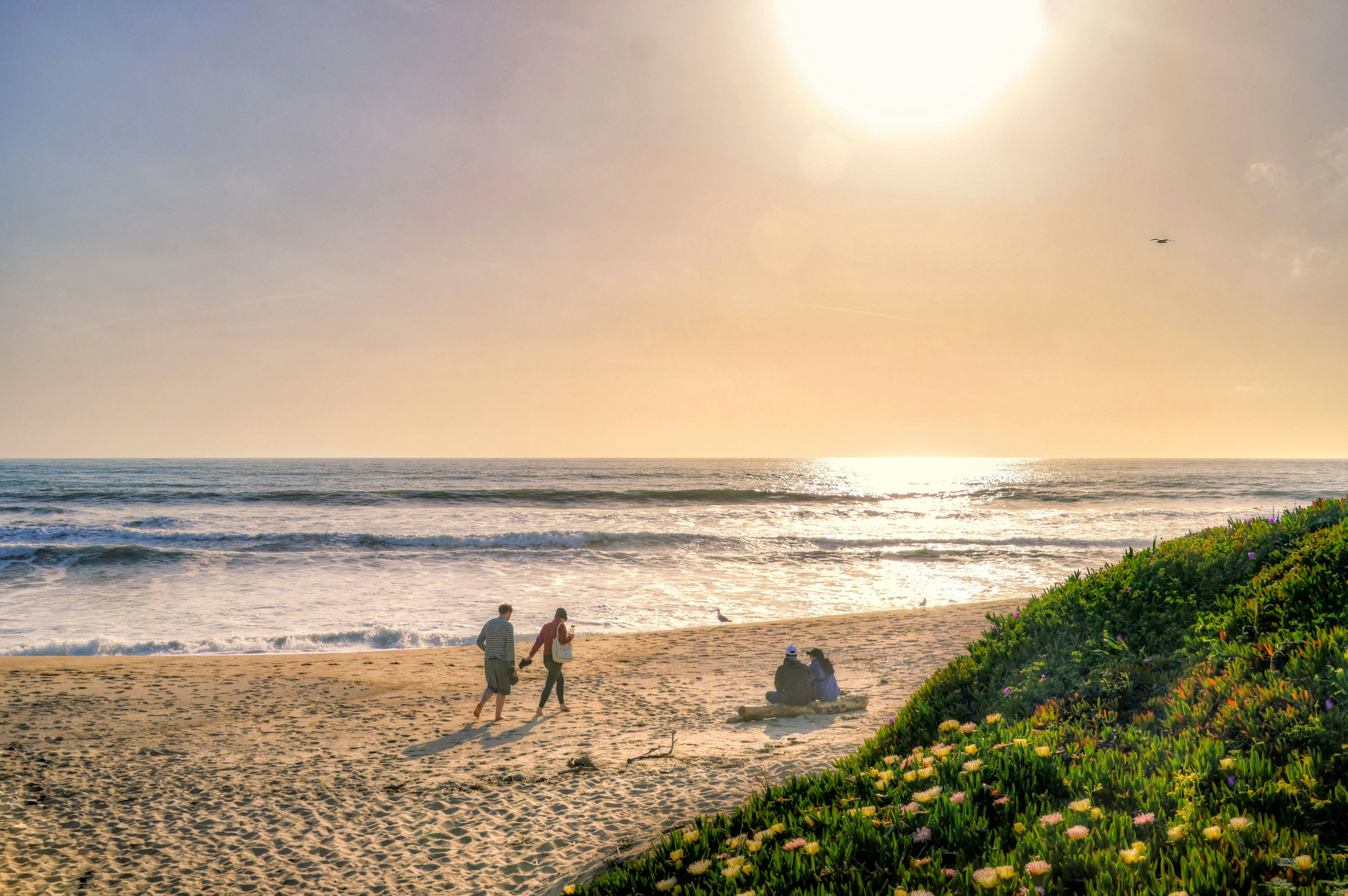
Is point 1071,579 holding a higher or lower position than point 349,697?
higher

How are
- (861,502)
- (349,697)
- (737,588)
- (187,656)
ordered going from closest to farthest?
(349,697), (187,656), (737,588), (861,502)

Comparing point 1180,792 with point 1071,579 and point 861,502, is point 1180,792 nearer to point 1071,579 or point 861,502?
point 1071,579

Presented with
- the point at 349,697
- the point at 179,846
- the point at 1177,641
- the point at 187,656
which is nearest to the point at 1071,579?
the point at 1177,641

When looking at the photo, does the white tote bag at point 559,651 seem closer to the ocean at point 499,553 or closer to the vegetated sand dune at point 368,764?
the vegetated sand dune at point 368,764

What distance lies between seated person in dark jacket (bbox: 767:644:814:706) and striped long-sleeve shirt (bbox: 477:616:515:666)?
12.5ft

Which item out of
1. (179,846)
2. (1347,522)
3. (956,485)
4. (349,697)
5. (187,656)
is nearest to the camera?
(1347,522)

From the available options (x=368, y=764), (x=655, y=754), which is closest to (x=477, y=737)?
(x=368, y=764)

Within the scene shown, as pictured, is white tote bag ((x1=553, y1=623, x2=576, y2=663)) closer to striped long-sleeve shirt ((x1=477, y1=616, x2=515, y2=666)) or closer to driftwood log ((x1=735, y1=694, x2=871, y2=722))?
striped long-sleeve shirt ((x1=477, y1=616, x2=515, y2=666))

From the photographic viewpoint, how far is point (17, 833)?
20.8ft

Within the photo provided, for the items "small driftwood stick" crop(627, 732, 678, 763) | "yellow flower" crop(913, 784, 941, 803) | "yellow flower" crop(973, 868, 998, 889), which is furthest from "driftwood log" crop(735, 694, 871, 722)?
"yellow flower" crop(973, 868, 998, 889)

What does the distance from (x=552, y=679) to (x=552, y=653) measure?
0.46 m

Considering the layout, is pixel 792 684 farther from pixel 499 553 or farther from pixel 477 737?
pixel 499 553

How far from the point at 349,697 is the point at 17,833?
507cm

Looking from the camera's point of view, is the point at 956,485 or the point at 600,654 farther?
the point at 956,485
